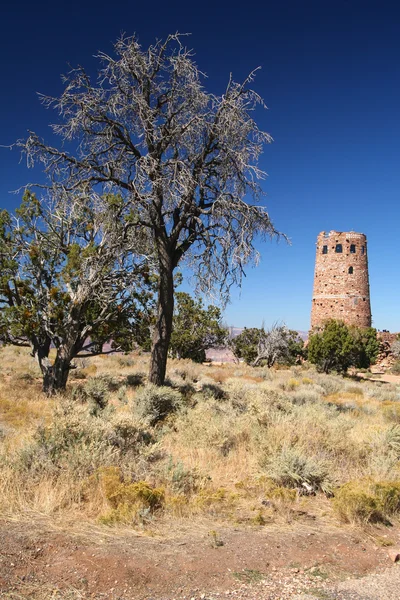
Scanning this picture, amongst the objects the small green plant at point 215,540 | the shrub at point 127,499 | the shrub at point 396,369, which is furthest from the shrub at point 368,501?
the shrub at point 396,369

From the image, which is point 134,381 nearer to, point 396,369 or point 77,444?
point 77,444

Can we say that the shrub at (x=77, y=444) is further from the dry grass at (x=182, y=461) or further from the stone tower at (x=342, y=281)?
the stone tower at (x=342, y=281)

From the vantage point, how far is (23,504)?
4.29 m

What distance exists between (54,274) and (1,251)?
1.48 meters

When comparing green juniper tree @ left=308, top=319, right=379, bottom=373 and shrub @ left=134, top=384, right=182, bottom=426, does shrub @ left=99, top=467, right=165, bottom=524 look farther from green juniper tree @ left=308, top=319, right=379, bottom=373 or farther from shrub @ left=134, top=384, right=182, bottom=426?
green juniper tree @ left=308, top=319, right=379, bottom=373

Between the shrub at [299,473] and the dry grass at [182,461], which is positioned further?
the shrub at [299,473]

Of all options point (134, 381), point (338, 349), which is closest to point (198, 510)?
point (134, 381)

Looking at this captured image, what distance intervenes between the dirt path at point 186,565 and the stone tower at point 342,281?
124ft

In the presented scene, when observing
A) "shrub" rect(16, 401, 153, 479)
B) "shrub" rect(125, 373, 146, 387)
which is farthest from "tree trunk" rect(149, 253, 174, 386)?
"shrub" rect(16, 401, 153, 479)

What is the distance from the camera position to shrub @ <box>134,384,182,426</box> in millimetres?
8641

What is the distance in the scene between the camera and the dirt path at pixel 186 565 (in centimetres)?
319

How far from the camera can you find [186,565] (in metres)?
3.56

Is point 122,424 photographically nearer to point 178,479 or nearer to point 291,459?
point 178,479

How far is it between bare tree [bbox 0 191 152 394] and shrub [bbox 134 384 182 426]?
306 cm
